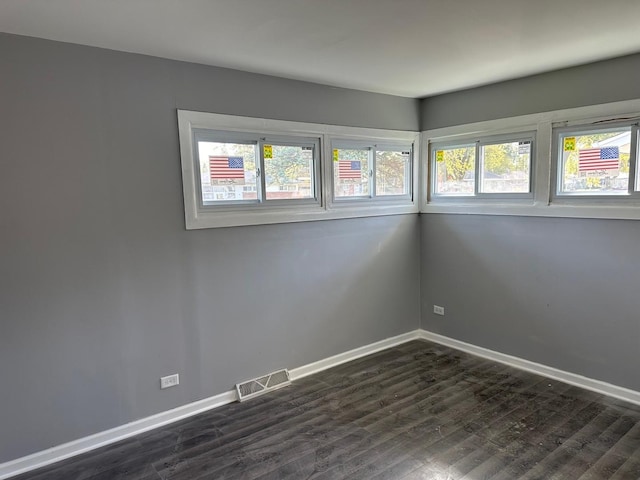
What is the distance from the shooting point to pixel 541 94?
11.0 ft

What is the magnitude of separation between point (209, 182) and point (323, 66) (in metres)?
1.23

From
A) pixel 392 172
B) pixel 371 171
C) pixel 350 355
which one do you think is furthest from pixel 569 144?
pixel 350 355

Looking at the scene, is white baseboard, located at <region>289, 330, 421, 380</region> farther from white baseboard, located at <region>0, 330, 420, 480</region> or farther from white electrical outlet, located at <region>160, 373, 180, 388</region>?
white electrical outlet, located at <region>160, 373, 180, 388</region>

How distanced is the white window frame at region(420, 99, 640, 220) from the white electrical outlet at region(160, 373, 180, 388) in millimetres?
2980

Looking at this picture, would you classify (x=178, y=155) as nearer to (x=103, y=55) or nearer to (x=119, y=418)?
(x=103, y=55)

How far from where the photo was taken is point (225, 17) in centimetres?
208

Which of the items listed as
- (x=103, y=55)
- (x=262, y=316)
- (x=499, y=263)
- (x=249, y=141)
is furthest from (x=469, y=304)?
(x=103, y=55)

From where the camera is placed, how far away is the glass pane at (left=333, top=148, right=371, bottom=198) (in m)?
3.82

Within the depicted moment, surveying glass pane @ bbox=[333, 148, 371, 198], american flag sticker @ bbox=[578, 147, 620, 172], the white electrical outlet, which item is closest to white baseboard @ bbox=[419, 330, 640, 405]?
american flag sticker @ bbox=[578, 147, 620, 172]

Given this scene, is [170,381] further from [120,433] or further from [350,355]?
[350,355]

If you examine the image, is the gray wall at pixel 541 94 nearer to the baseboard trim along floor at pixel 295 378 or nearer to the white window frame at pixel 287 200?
the white window frame at pixel 287 200

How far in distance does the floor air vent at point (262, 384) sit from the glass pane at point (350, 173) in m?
1.71

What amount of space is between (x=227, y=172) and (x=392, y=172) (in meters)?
1.87

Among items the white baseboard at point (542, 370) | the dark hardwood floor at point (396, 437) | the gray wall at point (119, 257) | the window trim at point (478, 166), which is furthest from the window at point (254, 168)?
the white baseboard at point (542, 370)
